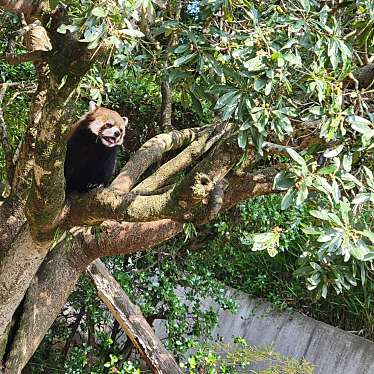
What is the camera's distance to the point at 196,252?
4582 millimetres

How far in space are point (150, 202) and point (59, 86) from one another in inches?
22.5

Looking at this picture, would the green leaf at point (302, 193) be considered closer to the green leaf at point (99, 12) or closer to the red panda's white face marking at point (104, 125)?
the green leaf at point (99, 12)

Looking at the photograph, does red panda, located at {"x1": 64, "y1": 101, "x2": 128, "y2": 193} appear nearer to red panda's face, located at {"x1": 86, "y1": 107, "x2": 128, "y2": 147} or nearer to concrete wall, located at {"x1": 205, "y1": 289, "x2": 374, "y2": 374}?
red panda's face, located at {"x1": 86, "y1": 107, "x2": 128, "y2": 147}

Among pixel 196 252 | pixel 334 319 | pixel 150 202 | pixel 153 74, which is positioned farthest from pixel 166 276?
pixel 150 202

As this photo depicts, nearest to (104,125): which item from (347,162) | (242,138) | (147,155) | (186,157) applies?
(147,155)

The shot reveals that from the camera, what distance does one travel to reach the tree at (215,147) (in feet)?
6.40

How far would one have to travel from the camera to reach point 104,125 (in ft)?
12.0

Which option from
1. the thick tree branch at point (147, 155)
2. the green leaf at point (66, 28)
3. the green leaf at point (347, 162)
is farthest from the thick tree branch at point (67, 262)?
the green leaf at point (66, 28)

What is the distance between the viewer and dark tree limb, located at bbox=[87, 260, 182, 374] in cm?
325

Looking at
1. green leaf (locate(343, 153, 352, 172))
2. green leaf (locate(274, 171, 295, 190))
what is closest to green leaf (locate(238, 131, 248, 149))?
green leaf (locate(274, 171, 295, 190))

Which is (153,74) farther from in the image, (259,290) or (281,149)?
(259,290)

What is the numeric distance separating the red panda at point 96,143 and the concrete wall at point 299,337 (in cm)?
179

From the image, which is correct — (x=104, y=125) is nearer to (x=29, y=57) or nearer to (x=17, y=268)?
(x=17, y=268)

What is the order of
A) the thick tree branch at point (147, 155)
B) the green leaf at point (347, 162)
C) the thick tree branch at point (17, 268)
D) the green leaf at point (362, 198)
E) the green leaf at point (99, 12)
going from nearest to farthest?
the green leaf at point (99, 12) → the green leaf at point (362, 198) → the green leaf at point (347, 162) → the thick tree branch at point (17, 268) → the thick tree branch at point (147, 155)
